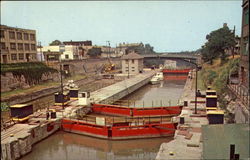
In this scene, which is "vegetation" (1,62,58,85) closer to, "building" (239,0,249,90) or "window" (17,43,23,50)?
"window" (17,43,23,50)

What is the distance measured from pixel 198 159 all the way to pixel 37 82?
3830 centimetres

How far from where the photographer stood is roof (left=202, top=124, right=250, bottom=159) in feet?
22.2

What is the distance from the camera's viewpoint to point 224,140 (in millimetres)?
7461

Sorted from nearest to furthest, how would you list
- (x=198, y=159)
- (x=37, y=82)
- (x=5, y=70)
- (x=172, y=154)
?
(x=198, y=159)
(x=172, y=154)
(x=5, y=70)
(x=37, y=82)

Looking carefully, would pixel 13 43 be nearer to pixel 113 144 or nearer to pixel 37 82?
pixel 37 82

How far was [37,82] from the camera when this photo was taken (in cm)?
4291

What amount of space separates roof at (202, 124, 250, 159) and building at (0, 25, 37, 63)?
150ft

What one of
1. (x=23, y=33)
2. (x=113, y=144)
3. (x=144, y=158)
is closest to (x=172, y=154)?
(x=144, y=158)

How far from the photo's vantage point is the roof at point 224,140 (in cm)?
677

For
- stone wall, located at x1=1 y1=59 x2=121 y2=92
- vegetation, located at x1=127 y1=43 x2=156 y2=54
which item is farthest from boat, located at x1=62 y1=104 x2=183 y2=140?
vegetation, located at x1=127 y1=43 x2=156 y2=54

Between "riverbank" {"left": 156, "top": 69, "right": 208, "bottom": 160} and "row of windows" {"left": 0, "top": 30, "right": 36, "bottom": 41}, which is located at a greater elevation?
"row of windows" {"left": 0, "top": 30, "right": 36, "bottom": 41}

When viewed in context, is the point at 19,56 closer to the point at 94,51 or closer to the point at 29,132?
the point at 29,132

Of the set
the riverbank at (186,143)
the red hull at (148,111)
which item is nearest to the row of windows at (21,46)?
the red hull at (148,111)

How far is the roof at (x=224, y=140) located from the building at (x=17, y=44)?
45657 mm
